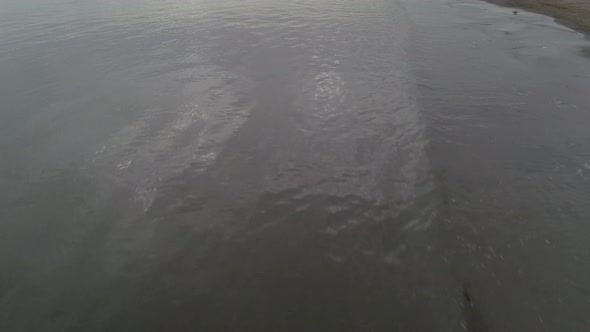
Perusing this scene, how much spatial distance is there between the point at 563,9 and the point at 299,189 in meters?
18.8

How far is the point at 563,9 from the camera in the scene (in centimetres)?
1781

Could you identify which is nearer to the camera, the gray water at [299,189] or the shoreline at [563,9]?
the gray water at [299,189]

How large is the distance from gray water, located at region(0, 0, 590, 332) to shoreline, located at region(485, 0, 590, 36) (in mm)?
2864

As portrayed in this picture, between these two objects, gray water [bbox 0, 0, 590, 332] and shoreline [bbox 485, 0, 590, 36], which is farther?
shoreline [bbox 485, 0, 590, 36]

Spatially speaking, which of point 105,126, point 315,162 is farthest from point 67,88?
point 315,162

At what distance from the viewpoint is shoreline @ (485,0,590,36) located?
15.9m

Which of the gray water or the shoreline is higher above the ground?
the shoreline

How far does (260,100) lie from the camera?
1048cm

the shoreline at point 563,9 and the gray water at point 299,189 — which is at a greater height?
the shoreline at point 563,9

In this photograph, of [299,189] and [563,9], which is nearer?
[299,189]

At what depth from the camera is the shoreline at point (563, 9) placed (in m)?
15.9

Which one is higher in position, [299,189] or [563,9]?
[563,9]

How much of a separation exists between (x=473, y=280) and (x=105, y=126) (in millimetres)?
9129

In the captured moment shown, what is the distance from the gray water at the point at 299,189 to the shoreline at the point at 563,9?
2864 mm
